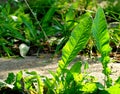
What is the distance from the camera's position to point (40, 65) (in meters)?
2.29

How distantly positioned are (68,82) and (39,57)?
931mm

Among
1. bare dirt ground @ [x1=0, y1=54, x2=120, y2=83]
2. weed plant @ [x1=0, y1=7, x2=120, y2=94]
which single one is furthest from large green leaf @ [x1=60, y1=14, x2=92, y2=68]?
bare dirt ground @ [x1=0, y1=54, x2=120, y2=83]

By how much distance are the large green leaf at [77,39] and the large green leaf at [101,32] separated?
0.03 meters

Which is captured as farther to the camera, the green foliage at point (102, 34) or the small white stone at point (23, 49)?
the small white stone at point (23, 49)

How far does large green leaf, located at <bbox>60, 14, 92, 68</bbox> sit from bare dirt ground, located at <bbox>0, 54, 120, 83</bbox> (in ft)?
1.20

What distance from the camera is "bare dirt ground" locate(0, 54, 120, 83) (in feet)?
6.87

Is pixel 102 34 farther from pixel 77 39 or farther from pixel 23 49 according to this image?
pixel 23 49

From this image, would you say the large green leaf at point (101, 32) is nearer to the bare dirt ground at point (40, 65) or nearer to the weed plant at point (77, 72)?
the weed plant at point (77, 72)

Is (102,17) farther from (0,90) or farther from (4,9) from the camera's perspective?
(4,9)

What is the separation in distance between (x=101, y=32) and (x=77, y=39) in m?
0.11

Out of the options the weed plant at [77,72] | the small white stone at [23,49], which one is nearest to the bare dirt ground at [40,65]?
the small white stone at [23,49]

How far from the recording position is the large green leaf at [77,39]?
5.31 feet

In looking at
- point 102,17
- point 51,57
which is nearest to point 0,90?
point 102,17

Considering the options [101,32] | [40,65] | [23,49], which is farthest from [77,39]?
[23,49]
